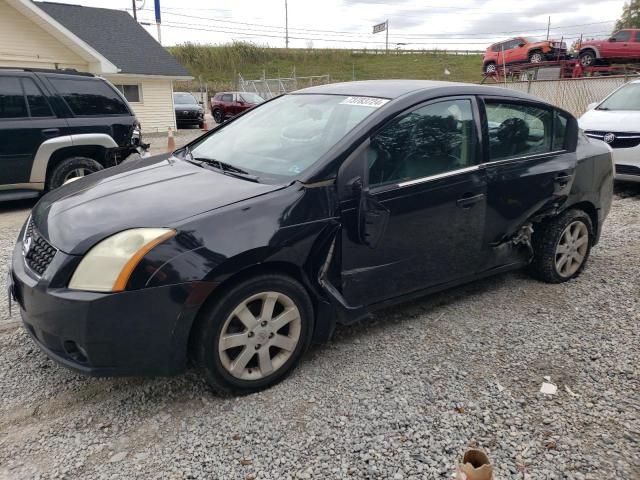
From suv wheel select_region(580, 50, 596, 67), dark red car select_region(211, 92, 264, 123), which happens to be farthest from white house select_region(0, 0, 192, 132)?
suv wheel select_region(580, 50, 596, 67)

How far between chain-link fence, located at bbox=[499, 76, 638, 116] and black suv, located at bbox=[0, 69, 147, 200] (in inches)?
476

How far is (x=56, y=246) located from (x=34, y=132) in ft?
16.5

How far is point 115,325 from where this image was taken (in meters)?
2.40

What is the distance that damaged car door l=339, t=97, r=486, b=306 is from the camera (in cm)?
303

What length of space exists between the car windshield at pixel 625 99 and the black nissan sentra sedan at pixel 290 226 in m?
5.37

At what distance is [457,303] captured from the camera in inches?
158

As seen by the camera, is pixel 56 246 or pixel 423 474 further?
pixel 56 246

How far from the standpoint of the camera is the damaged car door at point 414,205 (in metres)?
3.03

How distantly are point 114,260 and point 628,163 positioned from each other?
25.4ft

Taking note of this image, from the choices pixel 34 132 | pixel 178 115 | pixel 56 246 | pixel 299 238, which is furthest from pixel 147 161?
pixel 178 115

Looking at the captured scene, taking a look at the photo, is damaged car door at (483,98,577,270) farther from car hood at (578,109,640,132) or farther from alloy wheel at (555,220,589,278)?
car hood at (578,109,640,132)

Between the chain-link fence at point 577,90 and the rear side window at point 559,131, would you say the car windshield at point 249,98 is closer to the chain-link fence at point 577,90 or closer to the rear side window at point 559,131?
the chain-link fence at point 577,90

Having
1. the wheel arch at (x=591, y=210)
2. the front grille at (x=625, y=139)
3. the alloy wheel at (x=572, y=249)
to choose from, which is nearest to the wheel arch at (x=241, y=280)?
the alloy wheel at (x=572, y=249)

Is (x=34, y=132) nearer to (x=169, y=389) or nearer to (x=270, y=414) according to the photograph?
(x=169, y=389)
